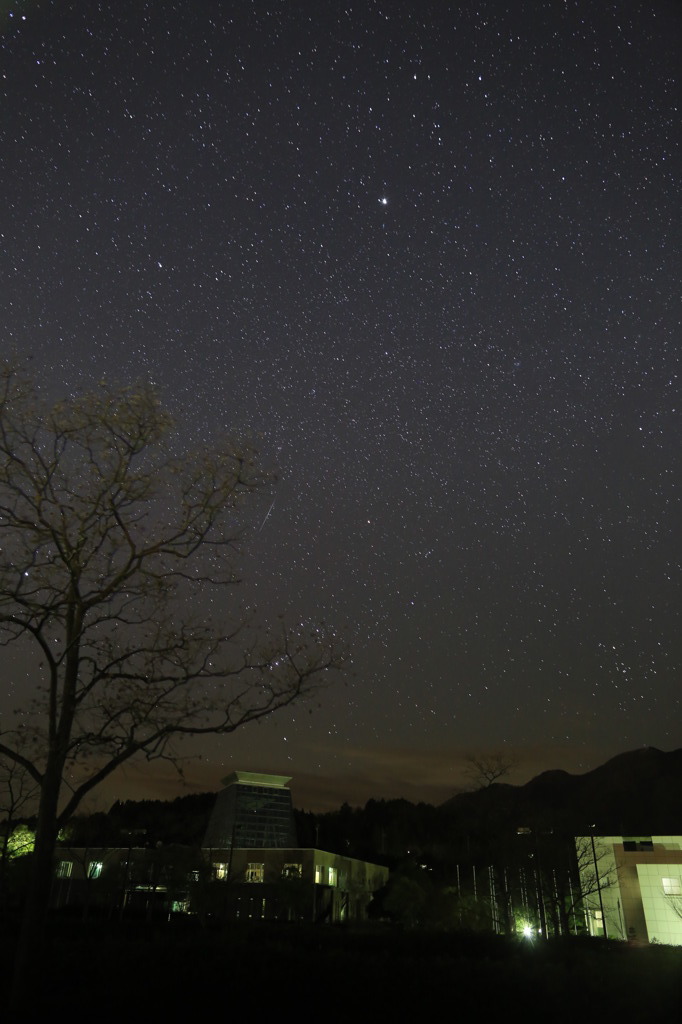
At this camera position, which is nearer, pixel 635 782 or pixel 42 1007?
pixel 42 1007

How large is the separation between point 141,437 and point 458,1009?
9402 millimetres

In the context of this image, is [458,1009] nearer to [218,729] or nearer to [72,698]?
[218,729]

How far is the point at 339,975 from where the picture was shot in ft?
33.2

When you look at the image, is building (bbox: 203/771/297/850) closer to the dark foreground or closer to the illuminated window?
the illuminated window

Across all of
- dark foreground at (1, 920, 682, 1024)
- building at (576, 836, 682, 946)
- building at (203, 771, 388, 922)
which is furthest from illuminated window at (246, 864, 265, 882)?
dark foreground at (1, 920, 682, 1024)

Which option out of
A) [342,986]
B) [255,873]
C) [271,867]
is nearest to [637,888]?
[271,867]

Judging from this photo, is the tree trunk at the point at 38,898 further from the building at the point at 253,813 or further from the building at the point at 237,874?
the building at the point at 253,813

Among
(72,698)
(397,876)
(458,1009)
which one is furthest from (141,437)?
(397,876)

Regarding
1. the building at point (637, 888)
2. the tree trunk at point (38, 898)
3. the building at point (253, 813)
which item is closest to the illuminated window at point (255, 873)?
the building at point (253, 813)

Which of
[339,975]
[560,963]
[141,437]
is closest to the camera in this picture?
[339,975]

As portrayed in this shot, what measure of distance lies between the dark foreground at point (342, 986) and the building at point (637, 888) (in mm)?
42866

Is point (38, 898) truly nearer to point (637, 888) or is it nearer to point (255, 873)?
point (637, 888)

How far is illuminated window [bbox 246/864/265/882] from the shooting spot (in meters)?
64.4

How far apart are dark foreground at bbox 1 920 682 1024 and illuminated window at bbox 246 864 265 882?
5854 centimetres
